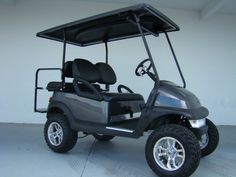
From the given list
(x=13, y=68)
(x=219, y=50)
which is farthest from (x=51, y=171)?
(x=219, y=50)

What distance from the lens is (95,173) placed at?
3.27 m

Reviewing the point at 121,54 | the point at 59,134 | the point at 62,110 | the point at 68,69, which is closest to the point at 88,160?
the point at 59,134

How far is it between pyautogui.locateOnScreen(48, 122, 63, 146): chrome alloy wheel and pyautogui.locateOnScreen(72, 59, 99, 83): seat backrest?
73cm

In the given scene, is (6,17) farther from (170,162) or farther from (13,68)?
(170,162)

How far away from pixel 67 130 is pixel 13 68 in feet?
10.5

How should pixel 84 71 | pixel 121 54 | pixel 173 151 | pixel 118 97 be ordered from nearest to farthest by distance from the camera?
pixel 173 151, pixel 118 97, pixel 84 71, pixel 121 54

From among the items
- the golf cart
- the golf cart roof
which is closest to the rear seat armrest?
the golf cart

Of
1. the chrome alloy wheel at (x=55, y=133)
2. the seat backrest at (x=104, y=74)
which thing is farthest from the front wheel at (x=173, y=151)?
the seat backrest at (x=104, y=74)

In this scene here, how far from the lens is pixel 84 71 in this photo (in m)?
4.27

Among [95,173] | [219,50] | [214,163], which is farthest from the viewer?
[219,50]

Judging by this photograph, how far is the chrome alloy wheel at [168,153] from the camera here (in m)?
3.02

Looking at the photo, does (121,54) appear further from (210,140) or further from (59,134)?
(210,140)

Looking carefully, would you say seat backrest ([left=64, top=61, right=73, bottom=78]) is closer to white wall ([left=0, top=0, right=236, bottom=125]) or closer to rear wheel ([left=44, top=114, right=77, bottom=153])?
rear wheel ([left=44, top=114, right=77, bottom=153])

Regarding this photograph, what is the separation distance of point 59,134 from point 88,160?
0.61 metres
